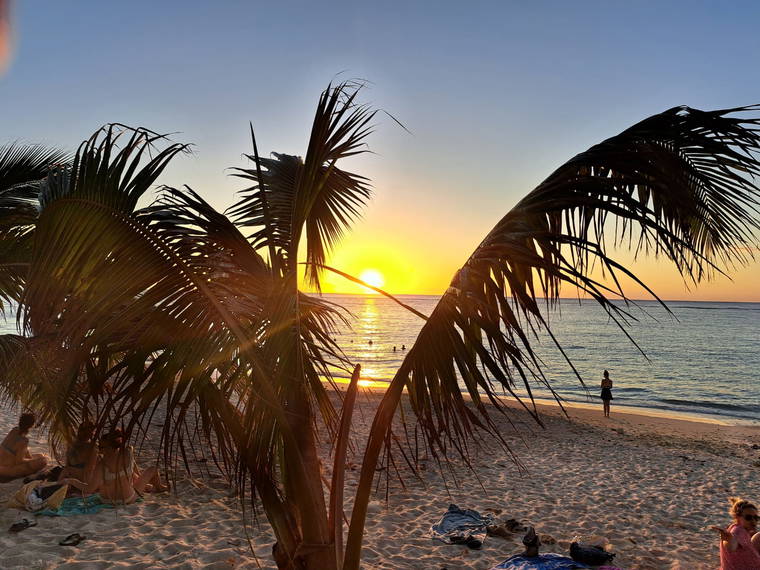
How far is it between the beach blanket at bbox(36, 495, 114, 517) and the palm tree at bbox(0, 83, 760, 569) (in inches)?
159

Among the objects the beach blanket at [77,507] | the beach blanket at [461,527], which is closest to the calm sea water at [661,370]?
the beach blanket at [461,527]

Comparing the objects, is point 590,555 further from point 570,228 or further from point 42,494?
point 42,494

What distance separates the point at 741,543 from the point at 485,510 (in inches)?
127

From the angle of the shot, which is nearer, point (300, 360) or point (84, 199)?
point (84, 199)

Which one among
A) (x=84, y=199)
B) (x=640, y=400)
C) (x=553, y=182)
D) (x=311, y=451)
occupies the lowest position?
(x=640, y=400)

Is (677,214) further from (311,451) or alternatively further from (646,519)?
(646,519)

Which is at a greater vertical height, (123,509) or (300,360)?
(300,360)

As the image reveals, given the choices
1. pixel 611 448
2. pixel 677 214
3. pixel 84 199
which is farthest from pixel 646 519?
pixel 84 199

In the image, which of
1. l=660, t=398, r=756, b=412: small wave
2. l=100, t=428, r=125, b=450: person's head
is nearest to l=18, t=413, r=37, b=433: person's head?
l=100, t=428, r=125, b=450: person's head

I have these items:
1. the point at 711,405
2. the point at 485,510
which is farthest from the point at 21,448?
the point at 711,405

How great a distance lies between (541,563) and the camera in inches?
181

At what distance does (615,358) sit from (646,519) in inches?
1676

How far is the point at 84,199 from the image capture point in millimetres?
2498

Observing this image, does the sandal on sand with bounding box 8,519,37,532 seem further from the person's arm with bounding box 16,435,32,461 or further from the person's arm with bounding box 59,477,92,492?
the person's arm with bounding box 16,435,32,461
